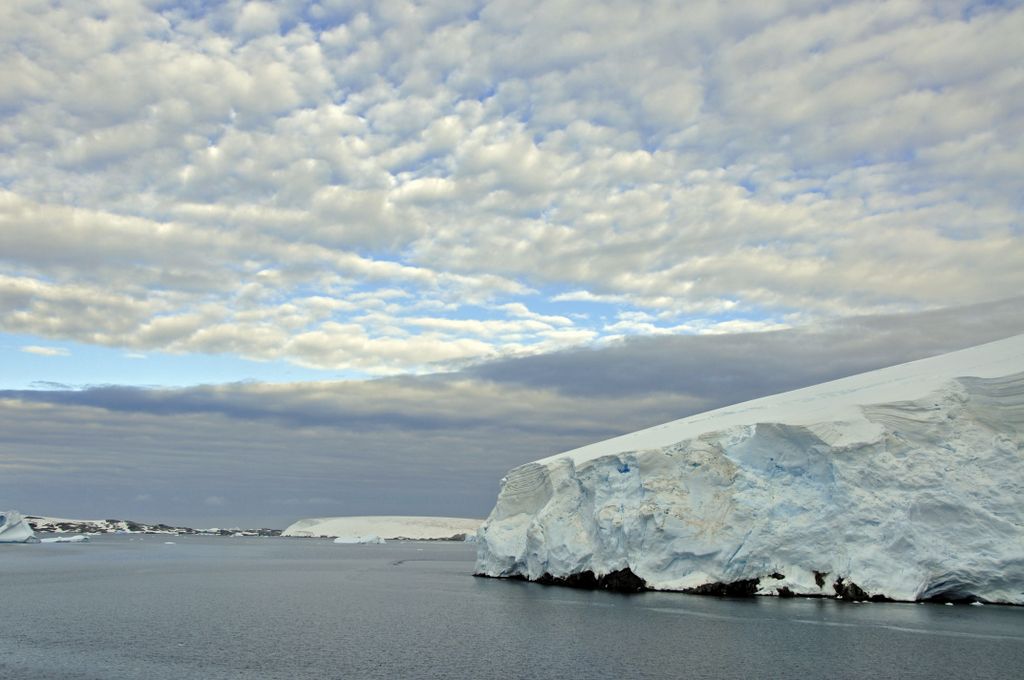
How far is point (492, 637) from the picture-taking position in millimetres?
18984

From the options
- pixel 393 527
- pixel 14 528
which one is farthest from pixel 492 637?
pixel 393 527

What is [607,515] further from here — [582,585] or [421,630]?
[421,630]

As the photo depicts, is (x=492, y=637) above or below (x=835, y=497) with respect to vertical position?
below

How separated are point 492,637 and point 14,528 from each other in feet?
286

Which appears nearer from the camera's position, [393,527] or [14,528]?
[14,528]

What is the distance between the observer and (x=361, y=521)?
499 ft

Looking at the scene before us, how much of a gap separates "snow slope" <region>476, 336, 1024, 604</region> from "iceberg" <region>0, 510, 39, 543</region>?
75.2 meters

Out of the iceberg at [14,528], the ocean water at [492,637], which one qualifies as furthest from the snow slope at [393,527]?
the ocean water at [492,637]

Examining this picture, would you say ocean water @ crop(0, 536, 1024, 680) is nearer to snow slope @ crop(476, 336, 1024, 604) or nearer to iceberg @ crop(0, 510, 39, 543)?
snow slope @ crop(476, 336, 1024, 604)

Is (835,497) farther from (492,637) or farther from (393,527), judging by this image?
(393,527)

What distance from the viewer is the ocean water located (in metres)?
14.8

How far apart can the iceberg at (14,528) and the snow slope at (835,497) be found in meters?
75.2

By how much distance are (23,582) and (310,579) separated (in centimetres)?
1249

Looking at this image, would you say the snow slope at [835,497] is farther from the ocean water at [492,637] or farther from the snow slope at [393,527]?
the snow slope at [393,527]
